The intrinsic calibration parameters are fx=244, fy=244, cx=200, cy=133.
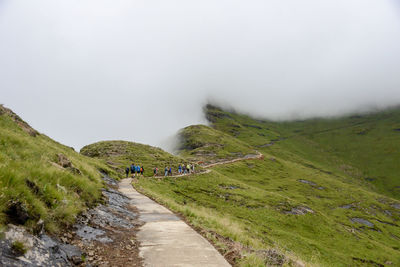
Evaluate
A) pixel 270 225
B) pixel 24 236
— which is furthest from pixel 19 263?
pixel 270 225

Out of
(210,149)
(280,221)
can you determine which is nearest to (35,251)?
(280,221)

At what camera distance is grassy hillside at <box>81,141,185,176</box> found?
6546 cm

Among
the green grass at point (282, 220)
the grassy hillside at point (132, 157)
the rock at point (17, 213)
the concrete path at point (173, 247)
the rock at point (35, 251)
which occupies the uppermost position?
the grassy hillside at point (132, 157)

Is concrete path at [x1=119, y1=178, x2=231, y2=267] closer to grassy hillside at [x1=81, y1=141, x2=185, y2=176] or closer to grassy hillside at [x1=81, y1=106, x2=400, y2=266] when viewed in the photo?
grassy hillside at [x1=81, y1=106, x2=400, y2=266]

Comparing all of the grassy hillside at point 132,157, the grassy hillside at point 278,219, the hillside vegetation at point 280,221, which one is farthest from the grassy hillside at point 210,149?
the grassy hillside at point 132,157

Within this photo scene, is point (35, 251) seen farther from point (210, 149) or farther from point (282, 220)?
point (210, 149)

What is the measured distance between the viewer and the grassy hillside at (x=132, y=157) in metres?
65.5

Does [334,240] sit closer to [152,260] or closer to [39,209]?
[152,260]

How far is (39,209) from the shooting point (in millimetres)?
7598

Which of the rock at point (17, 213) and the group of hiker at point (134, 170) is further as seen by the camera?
the group of hiker at point (134, 170)

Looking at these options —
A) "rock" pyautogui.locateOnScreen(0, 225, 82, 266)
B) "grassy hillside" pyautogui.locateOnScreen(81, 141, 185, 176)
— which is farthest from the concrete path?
"grassy hillside" pyautogui.locateOnScreen(81, 141, 185, 176)

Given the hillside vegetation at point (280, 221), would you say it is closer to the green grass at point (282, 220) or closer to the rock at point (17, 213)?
the green grass at point (282, 220)

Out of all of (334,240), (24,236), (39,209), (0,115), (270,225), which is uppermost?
(0,115)

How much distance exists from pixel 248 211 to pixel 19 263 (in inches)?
1950
